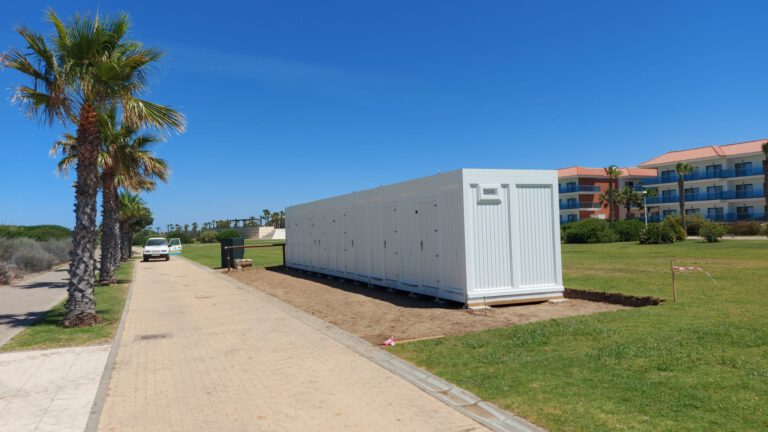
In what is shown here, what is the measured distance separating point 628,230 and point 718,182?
23471 millimetres

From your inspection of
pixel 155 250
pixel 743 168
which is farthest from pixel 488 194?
pixel 743 168

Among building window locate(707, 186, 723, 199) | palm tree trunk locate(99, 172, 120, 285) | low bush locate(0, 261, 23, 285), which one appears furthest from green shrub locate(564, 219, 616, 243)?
low bush locate(0, 261, 23, 285)

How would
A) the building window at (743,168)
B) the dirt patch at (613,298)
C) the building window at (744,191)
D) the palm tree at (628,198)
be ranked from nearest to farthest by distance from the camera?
the dirt patch at (613,298) < the building window at (743,168) < the building window at (744,191) < the palm tree at (628,198)

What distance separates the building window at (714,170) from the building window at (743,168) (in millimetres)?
1705

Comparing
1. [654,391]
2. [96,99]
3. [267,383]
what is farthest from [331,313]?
[654,391]

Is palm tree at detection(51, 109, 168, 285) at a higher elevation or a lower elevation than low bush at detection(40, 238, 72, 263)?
higher

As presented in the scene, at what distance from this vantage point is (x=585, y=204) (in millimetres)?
78312

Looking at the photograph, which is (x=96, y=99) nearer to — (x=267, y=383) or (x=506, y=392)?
(x=267, y=383)

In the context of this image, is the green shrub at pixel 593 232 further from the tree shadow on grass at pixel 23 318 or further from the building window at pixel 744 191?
the tree shadow on grass at pixel 23 318

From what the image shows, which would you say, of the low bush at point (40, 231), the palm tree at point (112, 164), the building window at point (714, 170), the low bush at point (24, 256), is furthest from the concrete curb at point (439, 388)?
the building window at point (714, 170)

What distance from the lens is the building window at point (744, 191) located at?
61469 millimetres

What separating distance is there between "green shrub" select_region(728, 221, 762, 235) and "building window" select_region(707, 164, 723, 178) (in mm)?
15150

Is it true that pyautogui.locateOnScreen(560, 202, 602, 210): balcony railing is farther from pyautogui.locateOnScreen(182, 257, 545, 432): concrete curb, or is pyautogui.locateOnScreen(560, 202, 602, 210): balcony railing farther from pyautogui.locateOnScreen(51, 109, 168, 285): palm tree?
pyautogui.locateOnScreen(182, 257, 545, 432): concrete curb

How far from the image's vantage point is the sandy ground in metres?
9.45
